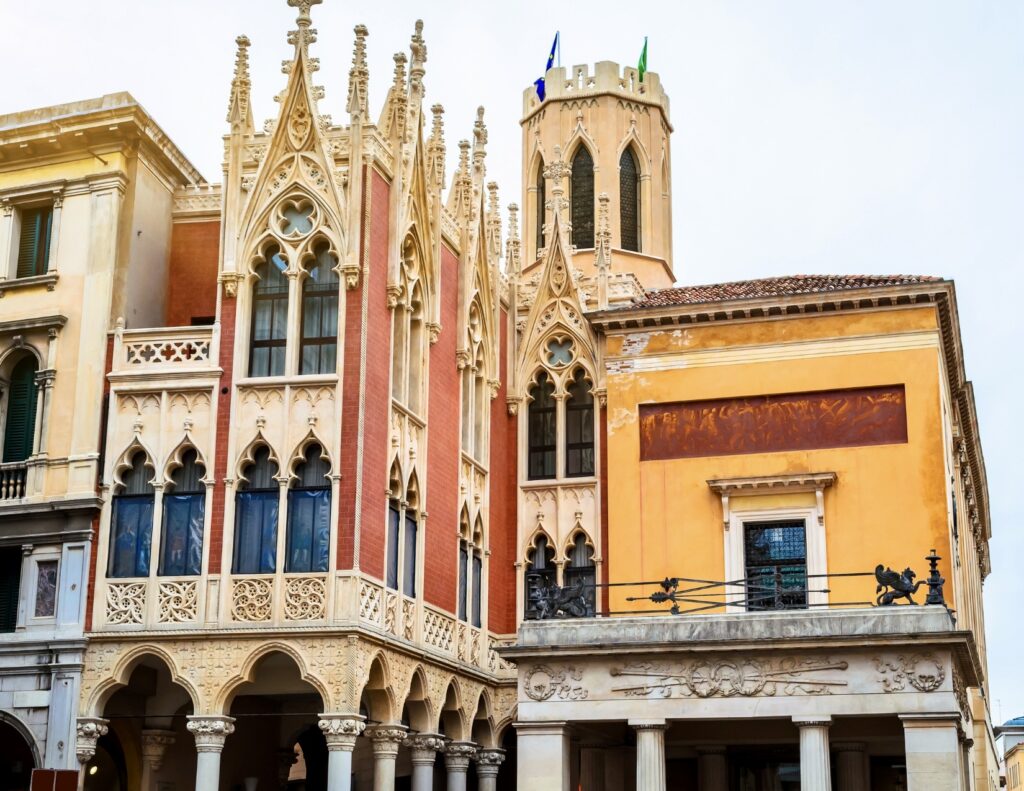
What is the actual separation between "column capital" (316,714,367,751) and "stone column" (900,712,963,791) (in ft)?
31.3

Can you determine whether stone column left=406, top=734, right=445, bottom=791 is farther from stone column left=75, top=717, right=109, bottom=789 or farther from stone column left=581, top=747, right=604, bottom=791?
stone column left=75, top=717, right=109, bottom=789

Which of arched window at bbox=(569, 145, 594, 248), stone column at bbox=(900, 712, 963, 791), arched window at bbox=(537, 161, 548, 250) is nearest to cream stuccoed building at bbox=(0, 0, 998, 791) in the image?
stone column at bbox=(900, 712, 963, 791)

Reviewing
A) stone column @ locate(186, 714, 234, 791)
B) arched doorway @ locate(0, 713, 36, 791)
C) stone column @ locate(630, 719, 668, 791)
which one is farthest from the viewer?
arched doorway @ locate(0, 713, 36, 791)

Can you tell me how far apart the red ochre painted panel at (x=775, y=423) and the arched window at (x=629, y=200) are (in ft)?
35.0

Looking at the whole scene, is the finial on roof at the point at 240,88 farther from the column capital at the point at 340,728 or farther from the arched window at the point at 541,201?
the arched window at the point at 541,201

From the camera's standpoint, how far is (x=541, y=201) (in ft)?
150

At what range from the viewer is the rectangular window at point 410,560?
3009cm

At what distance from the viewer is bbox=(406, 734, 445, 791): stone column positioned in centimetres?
3089

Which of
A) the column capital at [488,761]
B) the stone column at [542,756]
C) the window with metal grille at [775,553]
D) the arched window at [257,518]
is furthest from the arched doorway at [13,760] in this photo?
the window with metal grille at [775,553]

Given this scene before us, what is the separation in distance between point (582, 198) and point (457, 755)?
1841 cm

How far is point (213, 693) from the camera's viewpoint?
27453mm

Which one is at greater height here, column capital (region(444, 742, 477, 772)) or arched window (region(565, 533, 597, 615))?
arched window (region(565, 533, 597, 615))

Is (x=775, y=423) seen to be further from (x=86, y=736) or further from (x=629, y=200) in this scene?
(x=86, y=736)

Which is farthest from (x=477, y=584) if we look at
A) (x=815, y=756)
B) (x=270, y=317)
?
(x=815, y=756)
